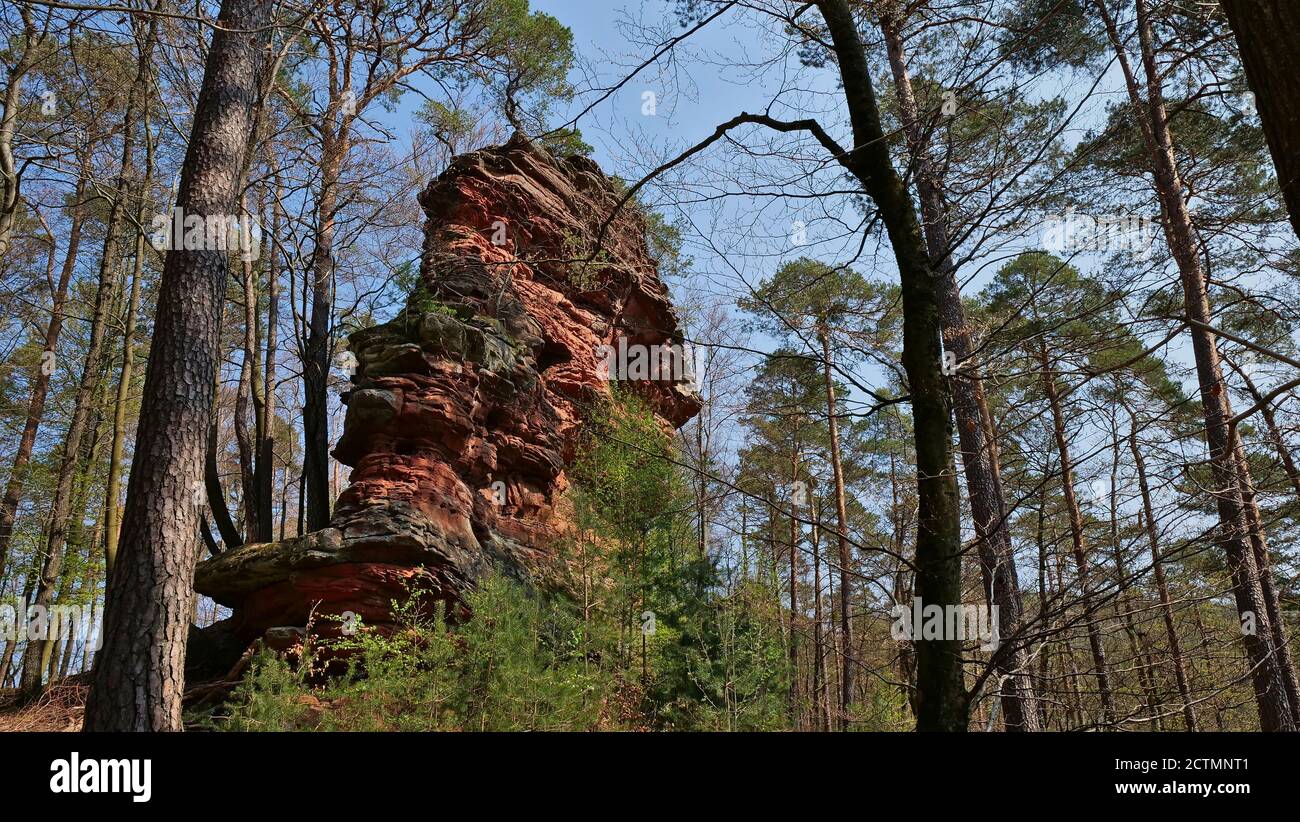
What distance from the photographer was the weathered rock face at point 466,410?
771 cm

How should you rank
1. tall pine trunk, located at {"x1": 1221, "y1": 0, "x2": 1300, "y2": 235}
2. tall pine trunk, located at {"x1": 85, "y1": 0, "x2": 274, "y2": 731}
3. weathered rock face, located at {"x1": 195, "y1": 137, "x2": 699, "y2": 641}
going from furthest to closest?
1. weathered rock face, located at {"x1": 195, "y1": 137, "x2": 699, "y2": 641}
2. tall pine trunk, located at {"x1": 85, "y1": 0, "x2": 274, "y2": 731}
3. tall pine trunk, located at {"x1": 1221, "y1": 0, "x2": 1300, "y2": 235}

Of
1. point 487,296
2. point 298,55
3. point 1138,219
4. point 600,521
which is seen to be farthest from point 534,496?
point 1138,219

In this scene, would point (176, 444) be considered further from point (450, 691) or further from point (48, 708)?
point (48, 708)

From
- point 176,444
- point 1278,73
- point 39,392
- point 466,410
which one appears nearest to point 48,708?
point 176,444

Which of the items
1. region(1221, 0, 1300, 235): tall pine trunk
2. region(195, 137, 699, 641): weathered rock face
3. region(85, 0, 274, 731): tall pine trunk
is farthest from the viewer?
region(195, 137, 699, 641): weathered rock face

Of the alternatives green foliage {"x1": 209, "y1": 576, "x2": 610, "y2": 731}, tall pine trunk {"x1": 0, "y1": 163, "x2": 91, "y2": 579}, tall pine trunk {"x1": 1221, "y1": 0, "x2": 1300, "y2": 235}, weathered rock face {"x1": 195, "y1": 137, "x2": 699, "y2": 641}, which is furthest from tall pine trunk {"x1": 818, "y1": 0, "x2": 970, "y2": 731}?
tall pine trunk {"x1": 0, "y1": 163, "x2": 91, "y2": 579}

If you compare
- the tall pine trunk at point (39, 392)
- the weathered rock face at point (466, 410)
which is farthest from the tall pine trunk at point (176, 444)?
the tall pine trunk at point (39, 392)

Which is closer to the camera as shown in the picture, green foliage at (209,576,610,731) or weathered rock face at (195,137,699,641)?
green foliage at (209,576,610,731)

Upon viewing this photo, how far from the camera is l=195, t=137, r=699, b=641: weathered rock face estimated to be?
7.71 metres

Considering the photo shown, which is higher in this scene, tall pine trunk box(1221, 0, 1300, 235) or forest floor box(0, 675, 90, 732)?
tall pine trunk box(1221, 0, 1300, 235)

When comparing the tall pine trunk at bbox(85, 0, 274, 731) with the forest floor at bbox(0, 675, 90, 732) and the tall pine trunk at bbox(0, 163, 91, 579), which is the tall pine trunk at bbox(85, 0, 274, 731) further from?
the tall pine trunk at bbox(0, 163, 91, 579)

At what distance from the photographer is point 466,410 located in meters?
9.62

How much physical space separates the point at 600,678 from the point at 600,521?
8.56 ft

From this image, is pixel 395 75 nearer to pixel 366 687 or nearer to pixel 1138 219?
pixel 366 687
